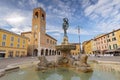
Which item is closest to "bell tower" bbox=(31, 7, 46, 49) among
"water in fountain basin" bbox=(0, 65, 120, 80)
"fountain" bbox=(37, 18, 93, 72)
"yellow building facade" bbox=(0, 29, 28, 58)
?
"yellow building facade" bbox=(0, 29, 28, 58)

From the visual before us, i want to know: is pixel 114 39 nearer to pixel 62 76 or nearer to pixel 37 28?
pixel 37 28

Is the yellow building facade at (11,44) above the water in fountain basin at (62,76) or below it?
above

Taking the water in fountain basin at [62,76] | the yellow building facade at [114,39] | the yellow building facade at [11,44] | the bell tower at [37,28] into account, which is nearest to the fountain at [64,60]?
the water in fountain basin at [62,76]

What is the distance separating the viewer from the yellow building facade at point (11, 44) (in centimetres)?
3944

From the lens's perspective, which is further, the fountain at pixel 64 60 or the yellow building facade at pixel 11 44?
the yellow building facade at pixel 11 44

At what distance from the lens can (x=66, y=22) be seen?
1507 centimetres

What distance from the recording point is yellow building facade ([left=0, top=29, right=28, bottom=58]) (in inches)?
1553

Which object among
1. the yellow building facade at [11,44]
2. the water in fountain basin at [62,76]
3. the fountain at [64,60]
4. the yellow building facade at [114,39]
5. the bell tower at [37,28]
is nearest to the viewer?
the water in fountain basin at [62,76]

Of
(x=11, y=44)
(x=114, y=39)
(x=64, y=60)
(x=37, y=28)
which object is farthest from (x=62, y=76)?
(x=37, y=28)

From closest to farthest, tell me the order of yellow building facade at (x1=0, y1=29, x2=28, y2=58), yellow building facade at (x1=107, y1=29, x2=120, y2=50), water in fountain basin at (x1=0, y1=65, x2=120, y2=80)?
water in fountain basin at (x1=0, y1=65, x2=120, y2=80)
yellow building facade at (x1=0, y1=29, x2=28, y2=58)
yellow building facade at (x1=107, y1=29, x2=120, y2=50)

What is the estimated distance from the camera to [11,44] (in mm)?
44156

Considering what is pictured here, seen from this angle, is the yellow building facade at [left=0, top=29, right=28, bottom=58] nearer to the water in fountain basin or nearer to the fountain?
the fountain

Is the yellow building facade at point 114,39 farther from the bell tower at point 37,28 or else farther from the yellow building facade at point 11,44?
the yellow building facade at point 11,44

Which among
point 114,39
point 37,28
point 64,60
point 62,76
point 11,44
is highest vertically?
point 37,28
